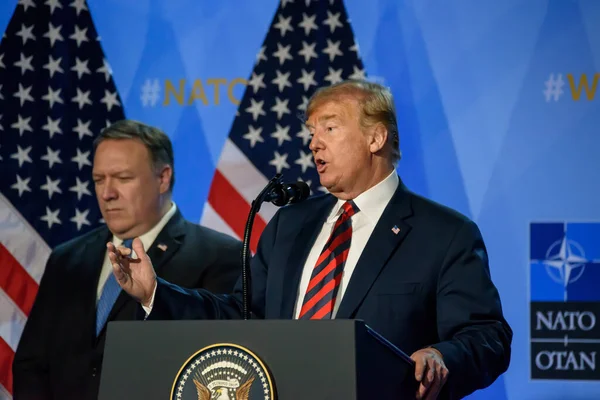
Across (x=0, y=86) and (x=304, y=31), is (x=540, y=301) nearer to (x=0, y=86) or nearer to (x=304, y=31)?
(x=304, y=31)

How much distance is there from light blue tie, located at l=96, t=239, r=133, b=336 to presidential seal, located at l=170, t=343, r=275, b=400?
212cm

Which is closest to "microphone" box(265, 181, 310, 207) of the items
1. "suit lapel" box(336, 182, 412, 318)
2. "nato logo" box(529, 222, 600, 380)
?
"suit lapel" box(336, 182, 412, 318)

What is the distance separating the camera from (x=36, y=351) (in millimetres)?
4238

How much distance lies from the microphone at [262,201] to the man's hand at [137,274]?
0.85 feet

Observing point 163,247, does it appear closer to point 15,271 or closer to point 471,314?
point 15,271

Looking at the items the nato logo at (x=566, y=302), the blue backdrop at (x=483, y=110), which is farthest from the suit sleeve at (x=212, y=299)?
the nato logo at (x=566, y=302)

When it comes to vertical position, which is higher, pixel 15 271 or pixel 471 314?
pixel 15 271

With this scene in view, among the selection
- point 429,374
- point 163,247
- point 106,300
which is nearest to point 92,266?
point 106,300

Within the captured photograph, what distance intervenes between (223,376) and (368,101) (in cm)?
144

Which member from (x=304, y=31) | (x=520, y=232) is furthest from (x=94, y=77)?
(x=520, y=232)

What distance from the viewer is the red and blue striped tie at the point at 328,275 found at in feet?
9.35

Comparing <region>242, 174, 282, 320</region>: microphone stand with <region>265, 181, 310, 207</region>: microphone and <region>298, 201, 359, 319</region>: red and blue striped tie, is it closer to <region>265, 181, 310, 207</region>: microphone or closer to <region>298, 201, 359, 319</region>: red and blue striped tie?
<region>265, 181, 310, 207</region>: microphone

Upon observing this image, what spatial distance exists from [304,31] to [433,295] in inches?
84.9

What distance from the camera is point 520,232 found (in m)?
4.11
